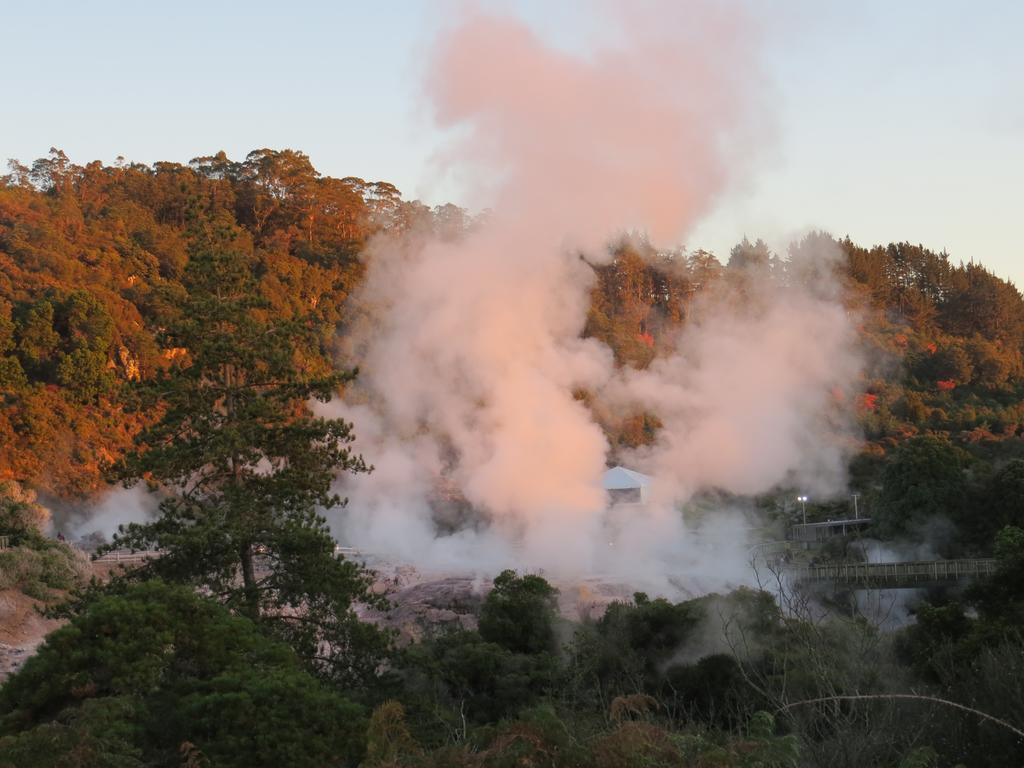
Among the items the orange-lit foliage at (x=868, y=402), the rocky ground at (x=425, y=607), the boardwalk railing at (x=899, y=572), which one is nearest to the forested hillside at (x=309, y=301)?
the orange-lit foliage at (x=868, y=402)

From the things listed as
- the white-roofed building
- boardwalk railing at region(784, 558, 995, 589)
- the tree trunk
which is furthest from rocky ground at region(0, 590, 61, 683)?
the white-roofed building

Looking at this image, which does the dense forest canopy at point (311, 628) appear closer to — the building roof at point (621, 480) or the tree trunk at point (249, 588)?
the tree trunk at point (249, 588)

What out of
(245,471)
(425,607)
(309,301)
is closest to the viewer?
(245,471)

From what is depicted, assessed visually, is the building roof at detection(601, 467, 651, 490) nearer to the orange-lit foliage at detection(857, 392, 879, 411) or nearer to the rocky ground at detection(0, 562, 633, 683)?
the rocky ground at detection(0, 562, 633, 683)

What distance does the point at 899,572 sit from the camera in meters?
30.2

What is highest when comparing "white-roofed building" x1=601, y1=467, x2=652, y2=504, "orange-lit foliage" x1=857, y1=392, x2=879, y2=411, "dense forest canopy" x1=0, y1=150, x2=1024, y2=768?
"orange-lit foliage" x1=857, y1=392, x2=879, y2=411

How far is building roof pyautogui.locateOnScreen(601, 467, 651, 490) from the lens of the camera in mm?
40281

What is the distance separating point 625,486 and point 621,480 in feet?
0.75

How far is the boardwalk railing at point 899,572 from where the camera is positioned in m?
29.1

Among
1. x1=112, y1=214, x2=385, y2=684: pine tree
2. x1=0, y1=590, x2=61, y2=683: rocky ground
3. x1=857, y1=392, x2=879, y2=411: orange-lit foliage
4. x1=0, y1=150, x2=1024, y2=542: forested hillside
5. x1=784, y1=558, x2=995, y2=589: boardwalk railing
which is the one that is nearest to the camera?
x1=112, y1=214, x2=385, y2=684: pine tree

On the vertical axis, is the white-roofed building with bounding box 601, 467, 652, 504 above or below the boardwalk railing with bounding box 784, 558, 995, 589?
above

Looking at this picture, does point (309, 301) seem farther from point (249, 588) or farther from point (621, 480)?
point (249, 588)

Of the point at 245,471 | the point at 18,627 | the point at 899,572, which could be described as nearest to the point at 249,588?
the point at 245,471

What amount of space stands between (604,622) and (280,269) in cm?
3835
